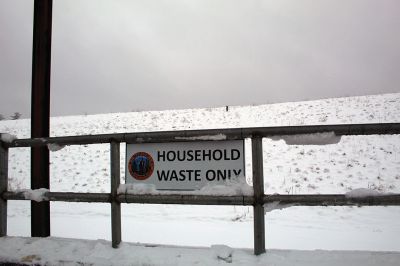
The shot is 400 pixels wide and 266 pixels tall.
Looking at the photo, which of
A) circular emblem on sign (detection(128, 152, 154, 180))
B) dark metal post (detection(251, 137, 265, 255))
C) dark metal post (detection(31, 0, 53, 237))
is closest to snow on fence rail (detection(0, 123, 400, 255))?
dark metal post (detection(251, 137, 265, 255))

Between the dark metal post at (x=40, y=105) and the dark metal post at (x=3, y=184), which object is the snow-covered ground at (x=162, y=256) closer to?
the dark metal post at (x=3, y=184)

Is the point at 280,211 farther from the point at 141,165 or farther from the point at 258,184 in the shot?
the point at 141,165

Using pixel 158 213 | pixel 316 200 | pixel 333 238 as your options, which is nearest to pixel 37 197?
pixel 316 200

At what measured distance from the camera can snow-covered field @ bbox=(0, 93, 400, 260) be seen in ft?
15.9

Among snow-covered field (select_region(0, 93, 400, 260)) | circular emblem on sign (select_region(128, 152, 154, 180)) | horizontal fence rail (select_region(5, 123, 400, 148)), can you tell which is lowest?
snow-covered field (select_region(0, 93, 400, 260))

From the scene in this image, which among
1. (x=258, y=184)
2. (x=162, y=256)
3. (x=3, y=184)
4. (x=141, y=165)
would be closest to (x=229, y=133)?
(x=258, y=184)

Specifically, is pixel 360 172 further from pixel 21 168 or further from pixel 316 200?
pixel 21 168

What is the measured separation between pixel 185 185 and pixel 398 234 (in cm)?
383

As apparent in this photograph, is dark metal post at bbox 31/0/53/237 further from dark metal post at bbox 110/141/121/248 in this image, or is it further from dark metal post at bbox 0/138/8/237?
dark metal post at bbox 110/141/121/248

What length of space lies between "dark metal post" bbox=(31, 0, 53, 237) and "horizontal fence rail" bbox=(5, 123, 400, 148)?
29.4 inches

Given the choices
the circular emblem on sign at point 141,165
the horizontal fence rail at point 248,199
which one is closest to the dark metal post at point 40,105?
the horizontal fence rail at point 248,199

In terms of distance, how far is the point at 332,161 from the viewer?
11.2 meters

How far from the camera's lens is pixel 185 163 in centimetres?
299

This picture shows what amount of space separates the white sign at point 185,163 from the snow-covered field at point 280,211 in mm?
1899
